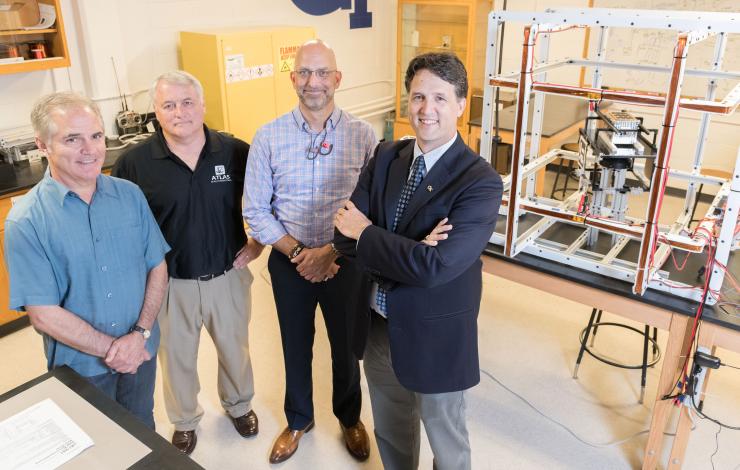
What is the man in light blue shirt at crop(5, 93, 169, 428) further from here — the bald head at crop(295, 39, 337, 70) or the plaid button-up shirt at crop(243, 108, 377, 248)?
the bald head at crop(295, 39, 337, 70)

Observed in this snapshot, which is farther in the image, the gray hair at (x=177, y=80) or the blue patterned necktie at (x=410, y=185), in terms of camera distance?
the gray hair at (x=177, y=80)

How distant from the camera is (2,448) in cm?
135

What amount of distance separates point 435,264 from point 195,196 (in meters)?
1.04

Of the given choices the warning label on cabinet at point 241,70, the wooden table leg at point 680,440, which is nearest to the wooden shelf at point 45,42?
the warning label on cabinet at point 241,70

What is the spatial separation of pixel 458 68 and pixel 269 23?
151 inches

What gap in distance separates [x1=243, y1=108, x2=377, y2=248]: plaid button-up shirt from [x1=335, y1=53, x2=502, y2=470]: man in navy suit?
0.31 meters

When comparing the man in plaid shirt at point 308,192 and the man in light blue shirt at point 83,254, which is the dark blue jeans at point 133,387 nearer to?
the man in light blue shirt at point 83,254

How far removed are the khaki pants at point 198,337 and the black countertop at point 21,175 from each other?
4.66 feet

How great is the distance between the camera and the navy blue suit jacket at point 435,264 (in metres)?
1.65

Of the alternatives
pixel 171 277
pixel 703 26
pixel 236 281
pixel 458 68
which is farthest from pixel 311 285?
pixel 703 26

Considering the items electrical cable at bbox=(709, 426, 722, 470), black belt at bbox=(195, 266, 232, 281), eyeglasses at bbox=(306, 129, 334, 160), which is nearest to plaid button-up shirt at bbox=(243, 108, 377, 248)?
eyeglasses at bbox=(306, 129, 334, 160)

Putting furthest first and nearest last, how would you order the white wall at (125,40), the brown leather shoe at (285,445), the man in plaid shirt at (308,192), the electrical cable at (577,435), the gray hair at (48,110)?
the white wall at (125,40) < the electrical cable at (577,435) < the brown leather shoe at (285,445) < the man in plaid shirt at (308,192) < the gray hair at (48,110)

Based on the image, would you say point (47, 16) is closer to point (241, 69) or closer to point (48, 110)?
point (241, 69)

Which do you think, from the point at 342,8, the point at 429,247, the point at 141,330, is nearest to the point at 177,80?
the point at 141,330
